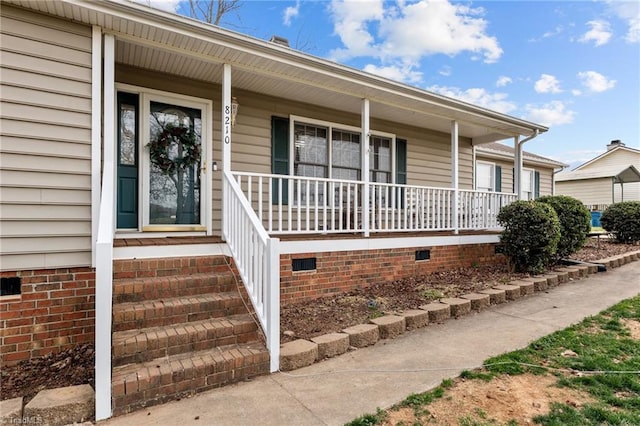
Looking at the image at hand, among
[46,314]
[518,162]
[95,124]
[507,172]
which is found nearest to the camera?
[46,314]

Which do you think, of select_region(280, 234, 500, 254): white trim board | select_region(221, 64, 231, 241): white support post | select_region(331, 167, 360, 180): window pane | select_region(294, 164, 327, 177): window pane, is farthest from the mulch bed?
select_region(331, 167, 360, 180): window pane

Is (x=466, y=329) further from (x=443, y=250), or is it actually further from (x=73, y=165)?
(x=73, y=165)

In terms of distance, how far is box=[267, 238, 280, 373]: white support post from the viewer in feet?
10.2

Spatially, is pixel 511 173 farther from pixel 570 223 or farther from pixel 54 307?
pixel 54 307

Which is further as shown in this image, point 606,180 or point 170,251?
point 606,180

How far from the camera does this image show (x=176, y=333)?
3096 millimetres

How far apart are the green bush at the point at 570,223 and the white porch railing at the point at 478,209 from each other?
40.4 inches

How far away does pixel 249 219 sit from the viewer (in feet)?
11.6

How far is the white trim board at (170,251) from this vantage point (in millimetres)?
3805

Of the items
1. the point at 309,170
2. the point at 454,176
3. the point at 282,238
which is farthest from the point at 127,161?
the point at 454,176

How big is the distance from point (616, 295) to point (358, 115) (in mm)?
5233

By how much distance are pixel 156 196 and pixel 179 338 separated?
107 inches

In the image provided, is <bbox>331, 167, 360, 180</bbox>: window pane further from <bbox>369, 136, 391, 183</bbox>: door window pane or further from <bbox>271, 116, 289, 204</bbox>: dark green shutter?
<bbox>271, 116, 289, 204</bbox>: dark green shutter

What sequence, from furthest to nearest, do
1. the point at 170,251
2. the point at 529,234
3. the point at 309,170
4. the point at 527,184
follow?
the point at 527,184 → the point at 309,170 → the point at 529,234 → the point at 170,251
